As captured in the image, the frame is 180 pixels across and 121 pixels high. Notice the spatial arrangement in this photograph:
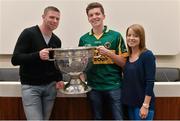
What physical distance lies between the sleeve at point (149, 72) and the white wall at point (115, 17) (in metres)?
1.60

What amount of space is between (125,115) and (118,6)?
5.40 ft

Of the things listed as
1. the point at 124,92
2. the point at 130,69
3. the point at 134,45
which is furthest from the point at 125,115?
the point at 134,45

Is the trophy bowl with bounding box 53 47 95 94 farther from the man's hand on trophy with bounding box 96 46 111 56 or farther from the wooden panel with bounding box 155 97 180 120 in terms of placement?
the wooden panel with bounding box 155 97 180 120

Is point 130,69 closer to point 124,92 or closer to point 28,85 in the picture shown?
point 124,92

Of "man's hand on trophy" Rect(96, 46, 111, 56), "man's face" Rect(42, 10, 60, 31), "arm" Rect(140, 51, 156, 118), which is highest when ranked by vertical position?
"man's face" Rect(42, 10, 60, 31)

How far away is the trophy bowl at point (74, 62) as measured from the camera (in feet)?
5.10

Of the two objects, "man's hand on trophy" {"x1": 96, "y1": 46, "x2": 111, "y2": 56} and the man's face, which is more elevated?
the man's face

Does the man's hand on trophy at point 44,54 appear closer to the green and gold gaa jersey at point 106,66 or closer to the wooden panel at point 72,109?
the green and gold gaa jersey at point 106,66

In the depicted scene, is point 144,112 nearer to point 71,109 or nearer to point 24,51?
point 71,109

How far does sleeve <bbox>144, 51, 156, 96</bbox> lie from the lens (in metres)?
1.56

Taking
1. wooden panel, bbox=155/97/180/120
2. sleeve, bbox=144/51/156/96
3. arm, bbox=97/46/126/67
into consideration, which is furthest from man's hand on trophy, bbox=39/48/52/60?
wooden panel, bbox=155/97/180/120

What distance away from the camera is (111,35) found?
5.71 ft

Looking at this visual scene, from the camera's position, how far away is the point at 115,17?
3131mm

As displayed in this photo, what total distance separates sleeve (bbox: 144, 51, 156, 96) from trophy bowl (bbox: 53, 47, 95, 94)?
332mm
